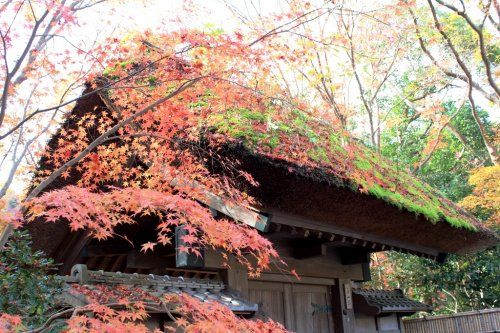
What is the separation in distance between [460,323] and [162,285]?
23.6ft

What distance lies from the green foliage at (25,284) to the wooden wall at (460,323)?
7930 millimetres

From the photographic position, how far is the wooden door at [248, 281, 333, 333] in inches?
207

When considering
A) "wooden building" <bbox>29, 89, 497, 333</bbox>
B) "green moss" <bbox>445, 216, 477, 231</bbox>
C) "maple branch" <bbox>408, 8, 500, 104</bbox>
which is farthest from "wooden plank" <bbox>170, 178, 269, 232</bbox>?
"maple branch" <bbox>408, 8, 500, 104</bbox>

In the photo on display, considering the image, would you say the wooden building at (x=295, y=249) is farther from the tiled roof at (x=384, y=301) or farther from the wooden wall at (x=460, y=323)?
the wooden wall at (x=460, y=323)

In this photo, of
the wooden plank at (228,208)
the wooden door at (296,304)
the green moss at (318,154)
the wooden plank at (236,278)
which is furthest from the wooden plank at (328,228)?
the wooden door at (296,304)

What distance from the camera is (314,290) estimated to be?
599cm

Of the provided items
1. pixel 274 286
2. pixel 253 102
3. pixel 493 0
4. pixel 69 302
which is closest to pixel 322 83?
pixel 493 0

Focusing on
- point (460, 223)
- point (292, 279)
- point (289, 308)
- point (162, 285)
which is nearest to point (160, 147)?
point (162, 285)

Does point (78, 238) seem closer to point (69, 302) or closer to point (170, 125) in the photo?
point (170, 125)

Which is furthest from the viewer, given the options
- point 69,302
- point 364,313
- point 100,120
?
point 364,313

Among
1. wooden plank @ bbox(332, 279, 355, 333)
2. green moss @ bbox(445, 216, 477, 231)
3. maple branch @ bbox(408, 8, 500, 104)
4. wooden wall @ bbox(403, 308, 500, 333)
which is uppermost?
maple branch @ bbox(408, 8, 500, 104)

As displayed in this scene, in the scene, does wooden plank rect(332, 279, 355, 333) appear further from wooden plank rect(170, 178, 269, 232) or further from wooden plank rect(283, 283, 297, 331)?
wooden plank rect(170, 178, 269, 232)

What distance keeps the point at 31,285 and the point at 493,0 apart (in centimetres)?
794

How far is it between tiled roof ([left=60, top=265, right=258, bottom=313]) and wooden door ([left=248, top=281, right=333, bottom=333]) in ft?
2.67
